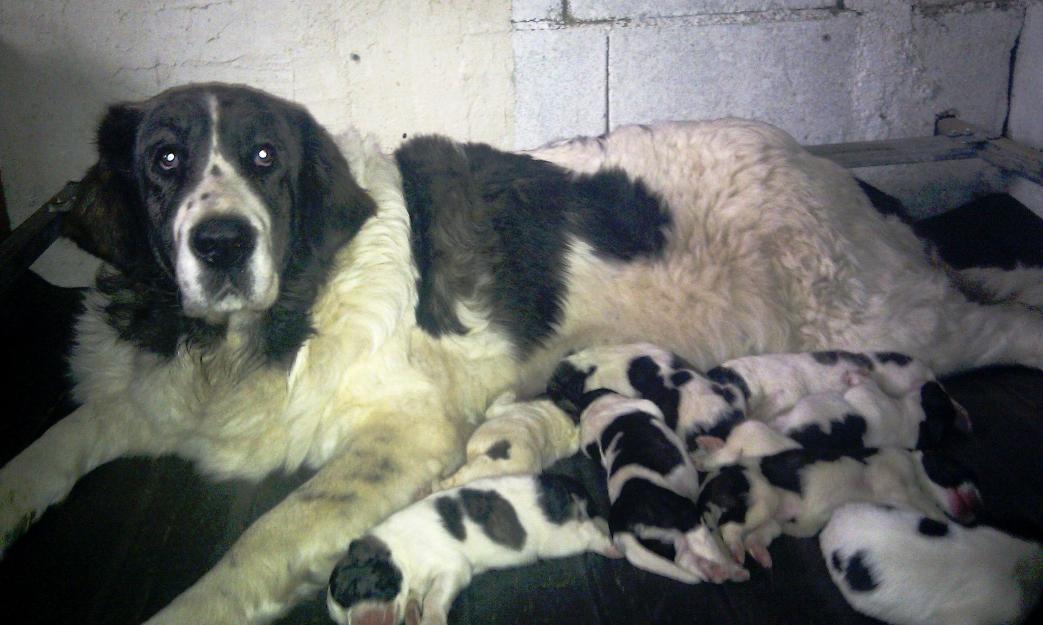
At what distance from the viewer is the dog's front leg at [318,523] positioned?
1.82 m

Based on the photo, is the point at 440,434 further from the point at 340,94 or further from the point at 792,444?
the point at 340,94

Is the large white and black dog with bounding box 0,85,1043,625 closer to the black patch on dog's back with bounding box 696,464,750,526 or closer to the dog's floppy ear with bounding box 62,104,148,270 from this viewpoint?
the dog's floppy ear with bounding box 62,104,148,270

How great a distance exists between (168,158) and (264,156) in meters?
0.25

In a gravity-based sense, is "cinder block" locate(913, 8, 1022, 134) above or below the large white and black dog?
above

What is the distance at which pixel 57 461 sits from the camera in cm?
230

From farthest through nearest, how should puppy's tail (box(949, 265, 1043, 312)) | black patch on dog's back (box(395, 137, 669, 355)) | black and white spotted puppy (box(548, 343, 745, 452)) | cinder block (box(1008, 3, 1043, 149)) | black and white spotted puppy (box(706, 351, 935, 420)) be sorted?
cinder block (box(1008, 3, 1043, 149)) → puppy's tail (box(949, 265, 1043, 312)) → black patch on dog's back (box(395, 137, 669, 355)) → black and white spotted puppy (box(706, 351, 935, 420)) → black and white spotted puppy (box(548, 343, 745, 452))

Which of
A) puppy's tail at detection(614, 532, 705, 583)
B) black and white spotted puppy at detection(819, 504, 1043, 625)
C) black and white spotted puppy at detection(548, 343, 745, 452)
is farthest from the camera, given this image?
black and white spotted puppy at detection(548, 343, 745, 452)

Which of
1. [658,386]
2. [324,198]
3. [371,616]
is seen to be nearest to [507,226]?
[324,198]

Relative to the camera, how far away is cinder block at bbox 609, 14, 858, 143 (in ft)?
11.6

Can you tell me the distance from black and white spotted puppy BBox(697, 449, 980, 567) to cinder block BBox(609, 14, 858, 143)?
2027 millimetres

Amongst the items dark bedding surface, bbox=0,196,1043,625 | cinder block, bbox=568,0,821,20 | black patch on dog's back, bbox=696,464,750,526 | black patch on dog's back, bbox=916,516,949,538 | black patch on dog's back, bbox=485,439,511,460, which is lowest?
dark bedding surface, bbox=0,196,1043,625

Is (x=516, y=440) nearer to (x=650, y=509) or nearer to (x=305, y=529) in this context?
(x=650, y=509)

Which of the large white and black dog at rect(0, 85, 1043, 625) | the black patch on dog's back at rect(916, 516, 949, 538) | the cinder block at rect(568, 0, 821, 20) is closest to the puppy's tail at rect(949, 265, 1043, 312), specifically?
the large white and black dog at rect(0, 85, 1043, 625)

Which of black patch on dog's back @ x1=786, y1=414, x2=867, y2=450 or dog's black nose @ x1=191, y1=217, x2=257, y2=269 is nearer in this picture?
dog's black nose @ x1=191, y1=217, x2=257, y2=269
